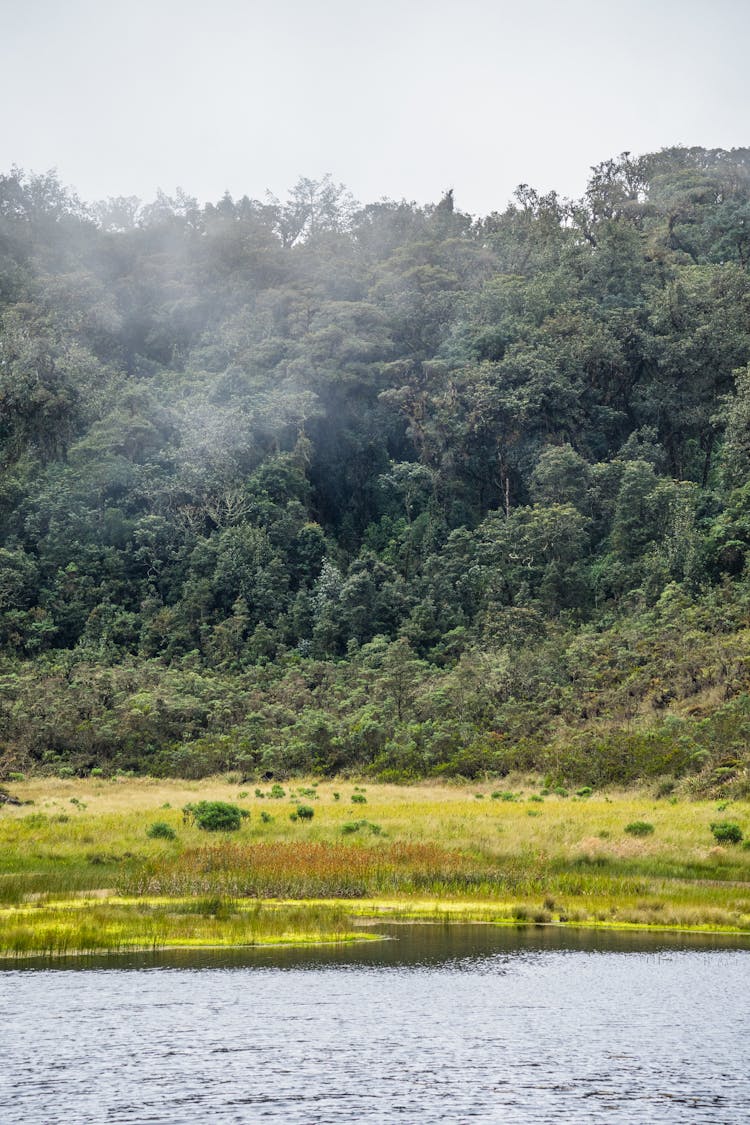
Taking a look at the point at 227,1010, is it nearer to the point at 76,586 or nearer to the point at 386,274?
the point at 76,586

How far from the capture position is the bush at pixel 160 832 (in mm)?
37125

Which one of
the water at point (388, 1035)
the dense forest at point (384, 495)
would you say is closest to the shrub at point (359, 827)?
the water at point (388, 1035)

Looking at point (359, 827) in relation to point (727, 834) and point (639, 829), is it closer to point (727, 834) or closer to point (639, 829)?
point (639, 829)

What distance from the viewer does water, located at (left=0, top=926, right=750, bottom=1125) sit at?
15.9 metres

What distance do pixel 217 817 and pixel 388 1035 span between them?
20653mm

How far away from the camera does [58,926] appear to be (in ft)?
83.8

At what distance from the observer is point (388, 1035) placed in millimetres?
19094

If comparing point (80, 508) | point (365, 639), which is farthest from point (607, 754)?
point (80, 508)

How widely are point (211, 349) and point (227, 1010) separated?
333 feet

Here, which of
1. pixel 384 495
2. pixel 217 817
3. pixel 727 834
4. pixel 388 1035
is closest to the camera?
pixel 388 1035

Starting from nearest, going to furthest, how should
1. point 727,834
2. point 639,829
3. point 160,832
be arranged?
point 727,834, point 160,832, point 639,829

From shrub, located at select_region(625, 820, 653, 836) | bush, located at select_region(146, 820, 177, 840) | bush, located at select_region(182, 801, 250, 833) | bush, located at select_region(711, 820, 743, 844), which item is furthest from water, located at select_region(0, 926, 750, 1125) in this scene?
bush, located at select_region(182, 801, 250, 833)

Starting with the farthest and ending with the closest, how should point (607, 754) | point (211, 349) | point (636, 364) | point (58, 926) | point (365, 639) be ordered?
point (211, 349) → point (636, 364) → point (365, 639) → point (607, 754) → point (58, 926)

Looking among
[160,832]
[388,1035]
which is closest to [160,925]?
[388,1035]
